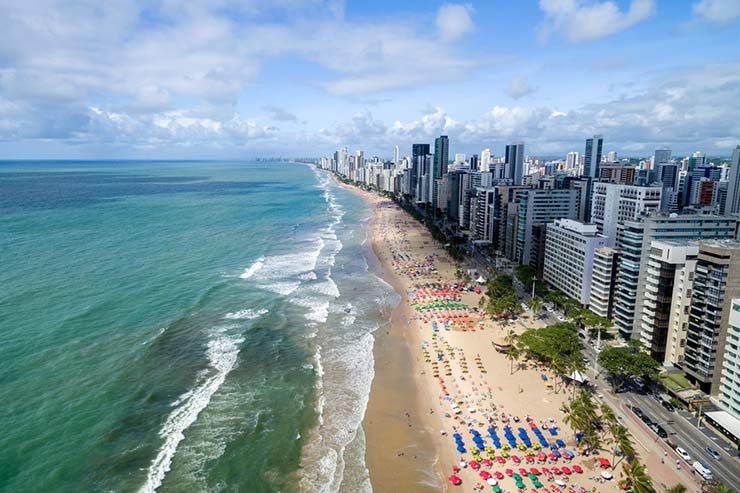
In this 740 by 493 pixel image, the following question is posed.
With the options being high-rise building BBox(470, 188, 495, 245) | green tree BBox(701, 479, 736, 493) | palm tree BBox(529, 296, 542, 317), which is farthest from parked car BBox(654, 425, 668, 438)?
high-rise building BBox(470, 188, 495, 245)

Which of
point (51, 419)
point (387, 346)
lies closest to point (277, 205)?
point (387, 346)

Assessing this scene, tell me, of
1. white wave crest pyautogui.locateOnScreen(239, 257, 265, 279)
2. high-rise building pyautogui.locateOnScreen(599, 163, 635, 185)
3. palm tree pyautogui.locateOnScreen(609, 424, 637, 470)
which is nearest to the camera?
palm tree pyautogui.locateOnScreen(609, 424, 637, 470)

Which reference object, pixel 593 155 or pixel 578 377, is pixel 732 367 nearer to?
pixel 578 377

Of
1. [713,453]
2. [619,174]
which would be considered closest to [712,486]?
[713,453]

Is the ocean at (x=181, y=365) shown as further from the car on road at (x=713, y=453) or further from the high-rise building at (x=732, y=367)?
the high-rise building at (x=732, y=367)

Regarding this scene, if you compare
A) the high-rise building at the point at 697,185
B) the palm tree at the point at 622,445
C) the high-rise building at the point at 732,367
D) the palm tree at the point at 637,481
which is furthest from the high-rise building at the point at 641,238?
the high-rise building at the point at 697,185

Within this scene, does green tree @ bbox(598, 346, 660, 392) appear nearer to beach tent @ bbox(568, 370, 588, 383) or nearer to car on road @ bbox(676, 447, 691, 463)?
beach tent @ bbox(568, 370, 588, 383)
